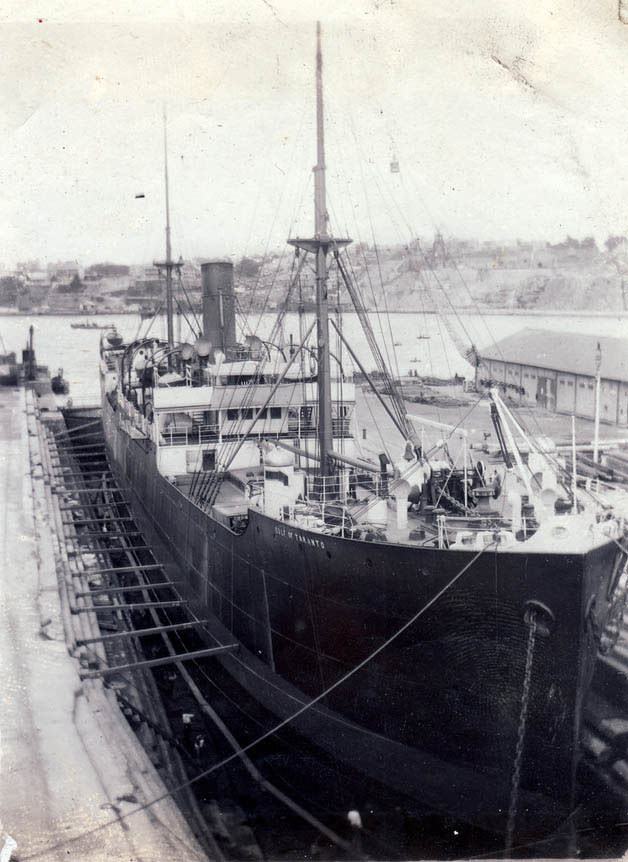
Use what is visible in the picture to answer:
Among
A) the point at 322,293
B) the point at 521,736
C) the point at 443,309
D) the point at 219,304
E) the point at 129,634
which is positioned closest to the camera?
the point at 521,736

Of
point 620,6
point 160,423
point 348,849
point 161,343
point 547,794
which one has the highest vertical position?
point 620,6

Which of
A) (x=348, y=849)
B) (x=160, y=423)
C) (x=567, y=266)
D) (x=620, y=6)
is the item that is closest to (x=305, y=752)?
(x=348, y=849)

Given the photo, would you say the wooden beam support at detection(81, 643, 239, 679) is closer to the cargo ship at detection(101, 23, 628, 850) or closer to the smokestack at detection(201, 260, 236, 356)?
the cargo ship at detection(101, 23, 628, 850)

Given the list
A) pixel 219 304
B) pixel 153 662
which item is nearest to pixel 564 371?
pixel 219 304

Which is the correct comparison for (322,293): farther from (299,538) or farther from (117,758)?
(117,758)

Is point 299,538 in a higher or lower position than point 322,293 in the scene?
lower

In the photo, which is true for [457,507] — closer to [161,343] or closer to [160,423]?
[160,423]
